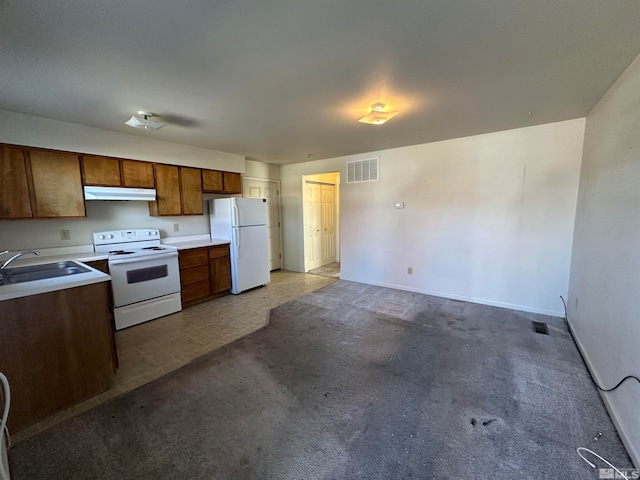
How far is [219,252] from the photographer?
427 centimetres

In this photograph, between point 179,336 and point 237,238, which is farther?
point 237,238

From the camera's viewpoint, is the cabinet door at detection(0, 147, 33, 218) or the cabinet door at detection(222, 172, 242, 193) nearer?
the cabinet door at detection(0, 147, 33, 218)

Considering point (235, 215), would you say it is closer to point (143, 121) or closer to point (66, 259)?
point (143, 121)

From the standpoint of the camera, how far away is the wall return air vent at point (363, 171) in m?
4.62

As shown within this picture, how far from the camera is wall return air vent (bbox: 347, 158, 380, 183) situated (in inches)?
182

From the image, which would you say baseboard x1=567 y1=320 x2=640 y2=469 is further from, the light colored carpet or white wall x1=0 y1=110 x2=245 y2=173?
white wall x1=0 y1=110 x2=245 y2=173

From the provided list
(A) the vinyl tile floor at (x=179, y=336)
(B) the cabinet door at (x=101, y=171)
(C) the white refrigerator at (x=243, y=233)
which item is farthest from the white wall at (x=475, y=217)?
(B) the cabinet door at (x=101, y=171)

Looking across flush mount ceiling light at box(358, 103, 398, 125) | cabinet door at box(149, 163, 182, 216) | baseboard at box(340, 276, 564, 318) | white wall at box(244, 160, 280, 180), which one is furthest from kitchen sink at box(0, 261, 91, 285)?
baseboard at box(340, 276, 564, 318)

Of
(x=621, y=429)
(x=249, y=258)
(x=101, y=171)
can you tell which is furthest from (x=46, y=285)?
(x=621, y=429)

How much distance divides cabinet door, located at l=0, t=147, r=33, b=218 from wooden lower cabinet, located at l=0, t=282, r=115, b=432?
165 cm

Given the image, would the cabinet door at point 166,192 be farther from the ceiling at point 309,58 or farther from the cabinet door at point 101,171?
the ceiling at point 309,58

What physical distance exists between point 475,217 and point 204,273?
4.15 m

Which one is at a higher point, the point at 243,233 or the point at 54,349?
the point at 243,233

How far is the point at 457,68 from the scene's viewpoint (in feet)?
6.22
